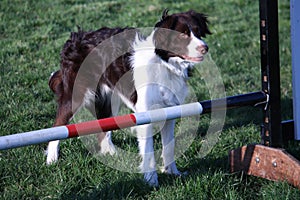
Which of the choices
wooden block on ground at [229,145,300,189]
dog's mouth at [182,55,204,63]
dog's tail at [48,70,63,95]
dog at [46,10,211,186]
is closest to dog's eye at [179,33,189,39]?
dog at [46,10,211,186]

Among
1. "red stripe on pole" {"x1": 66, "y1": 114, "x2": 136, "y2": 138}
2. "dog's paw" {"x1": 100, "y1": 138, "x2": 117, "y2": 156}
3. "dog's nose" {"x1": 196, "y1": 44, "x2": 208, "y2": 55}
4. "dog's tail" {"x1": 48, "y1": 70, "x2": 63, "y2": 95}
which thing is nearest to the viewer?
"red stripe on pole" {"x1": 66, "y1": 114, "x2": 136, "y2": 138}

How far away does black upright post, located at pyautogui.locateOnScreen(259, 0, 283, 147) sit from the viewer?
12.1ft

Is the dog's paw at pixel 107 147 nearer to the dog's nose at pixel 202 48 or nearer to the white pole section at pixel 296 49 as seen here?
the dog's nose at pixel 202 48

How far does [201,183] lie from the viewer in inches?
144

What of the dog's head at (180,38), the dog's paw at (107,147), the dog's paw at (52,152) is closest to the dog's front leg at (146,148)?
the dog's paw at (107,147)

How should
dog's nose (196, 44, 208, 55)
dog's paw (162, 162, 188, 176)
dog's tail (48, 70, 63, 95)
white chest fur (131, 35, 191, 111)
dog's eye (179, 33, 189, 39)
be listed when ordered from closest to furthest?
dog's nose (196, 44, 208, 55) < dog's eye (179, 33, 189, 39) < white chest fur (131, 35, 191, 111) < dog's paw (162, 162, 188, 176) < dog's tail (48, 70, 63, 95)

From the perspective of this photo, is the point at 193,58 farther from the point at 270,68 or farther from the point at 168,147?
the point at 168,147

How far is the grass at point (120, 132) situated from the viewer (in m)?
3.68

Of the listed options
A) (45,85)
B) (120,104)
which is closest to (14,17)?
(45,85)

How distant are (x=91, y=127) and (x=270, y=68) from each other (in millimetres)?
1349

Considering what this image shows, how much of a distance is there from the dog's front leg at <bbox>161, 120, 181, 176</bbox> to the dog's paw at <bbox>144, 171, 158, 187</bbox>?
8.8 inches

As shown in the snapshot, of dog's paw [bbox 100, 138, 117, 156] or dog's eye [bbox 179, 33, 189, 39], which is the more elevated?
dog's eye [bbox 179, 33, 189, 39]

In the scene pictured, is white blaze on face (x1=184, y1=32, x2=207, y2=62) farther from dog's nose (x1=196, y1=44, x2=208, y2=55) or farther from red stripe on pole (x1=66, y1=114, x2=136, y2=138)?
red stripe on pole (x1=66, y1=114, x2=136, y2=138)

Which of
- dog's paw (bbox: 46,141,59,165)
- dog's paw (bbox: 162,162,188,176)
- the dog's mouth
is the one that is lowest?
dog's paw (bbox: 162,162,188,176)
